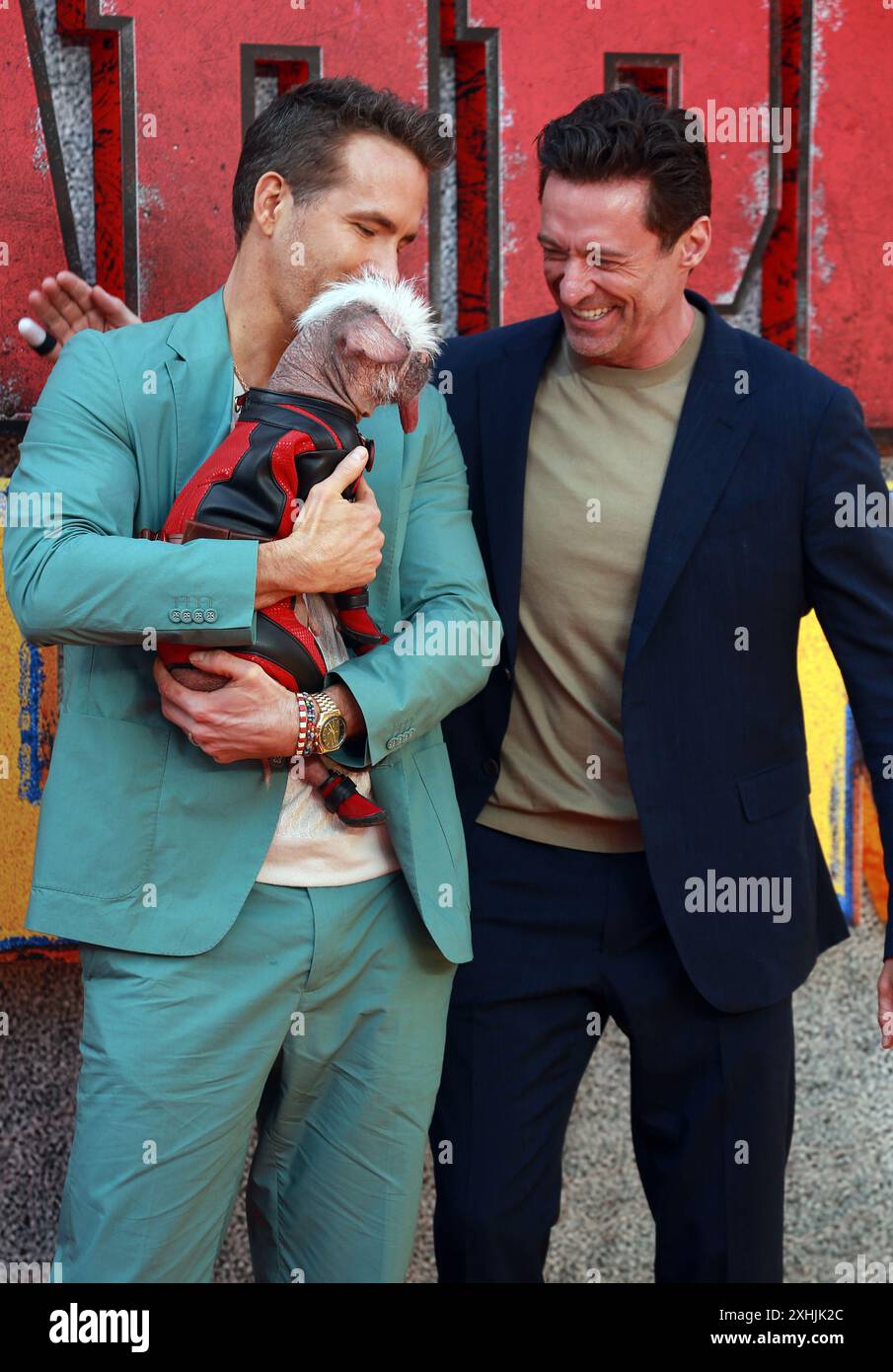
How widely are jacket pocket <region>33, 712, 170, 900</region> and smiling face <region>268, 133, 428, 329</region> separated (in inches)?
28.1

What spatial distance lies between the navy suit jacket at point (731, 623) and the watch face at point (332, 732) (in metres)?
0.59

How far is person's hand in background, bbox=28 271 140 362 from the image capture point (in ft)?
9.61

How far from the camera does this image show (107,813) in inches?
85.1

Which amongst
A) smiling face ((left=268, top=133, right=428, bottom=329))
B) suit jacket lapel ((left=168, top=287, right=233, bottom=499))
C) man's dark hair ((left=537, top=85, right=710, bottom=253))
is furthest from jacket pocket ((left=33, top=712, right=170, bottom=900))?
man's dark hair ((left=537, top=85, right=710, bottom=253))

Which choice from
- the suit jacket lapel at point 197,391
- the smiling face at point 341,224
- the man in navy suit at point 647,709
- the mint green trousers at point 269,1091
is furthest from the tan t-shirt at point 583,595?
the suit jacket lapel at point 197,391

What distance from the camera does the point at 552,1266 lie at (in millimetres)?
Answer: 3748

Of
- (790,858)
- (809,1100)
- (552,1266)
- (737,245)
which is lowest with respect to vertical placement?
(552,1266)

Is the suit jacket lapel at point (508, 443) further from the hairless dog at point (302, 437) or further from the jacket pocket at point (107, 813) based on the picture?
the jacket pocket at point (107, 813)

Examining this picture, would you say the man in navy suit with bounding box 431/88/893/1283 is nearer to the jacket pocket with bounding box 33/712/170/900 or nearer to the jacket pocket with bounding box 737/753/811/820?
the jacket pocket with bounding box 737/753/811/820
